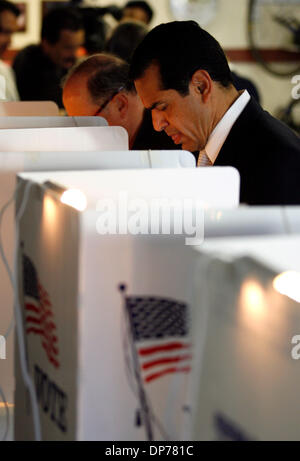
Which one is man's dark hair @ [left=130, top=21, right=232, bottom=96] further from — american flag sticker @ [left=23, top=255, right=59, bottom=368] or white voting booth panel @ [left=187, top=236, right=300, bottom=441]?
white voting booth panel @ [left=187, top=236, right=300, bottom=441]

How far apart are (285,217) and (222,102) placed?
96 cm

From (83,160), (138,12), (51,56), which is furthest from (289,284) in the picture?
(138,12)

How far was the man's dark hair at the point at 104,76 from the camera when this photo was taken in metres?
2.12

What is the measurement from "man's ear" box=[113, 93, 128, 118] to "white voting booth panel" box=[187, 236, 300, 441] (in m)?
1.43

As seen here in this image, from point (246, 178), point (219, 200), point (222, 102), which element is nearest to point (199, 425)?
point (219, 200)

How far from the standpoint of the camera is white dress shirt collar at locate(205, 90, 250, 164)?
67.5 inches

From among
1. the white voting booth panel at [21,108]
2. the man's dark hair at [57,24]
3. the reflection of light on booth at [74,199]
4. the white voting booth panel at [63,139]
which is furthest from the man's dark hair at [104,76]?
the man's dark hair at [57,24]

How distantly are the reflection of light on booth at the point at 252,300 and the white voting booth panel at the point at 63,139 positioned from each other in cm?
75

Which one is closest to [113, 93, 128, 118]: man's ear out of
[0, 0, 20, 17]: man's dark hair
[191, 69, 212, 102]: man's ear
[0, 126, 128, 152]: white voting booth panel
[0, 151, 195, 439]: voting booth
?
[191, 69, 212, 102]: man's ear

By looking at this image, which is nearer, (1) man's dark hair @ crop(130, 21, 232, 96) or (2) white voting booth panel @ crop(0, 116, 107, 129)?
(2) white voting booth panel @ crop(0, 116, 107, 129)

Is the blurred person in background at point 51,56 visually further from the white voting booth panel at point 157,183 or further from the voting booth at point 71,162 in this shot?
the white voting booth panel at point 157,183

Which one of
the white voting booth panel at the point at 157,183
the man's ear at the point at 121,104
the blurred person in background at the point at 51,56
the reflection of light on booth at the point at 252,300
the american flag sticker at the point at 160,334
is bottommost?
the american flag sticker at the point at 160,334

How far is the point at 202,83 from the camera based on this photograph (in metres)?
1.76

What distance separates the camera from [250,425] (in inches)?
29.0
